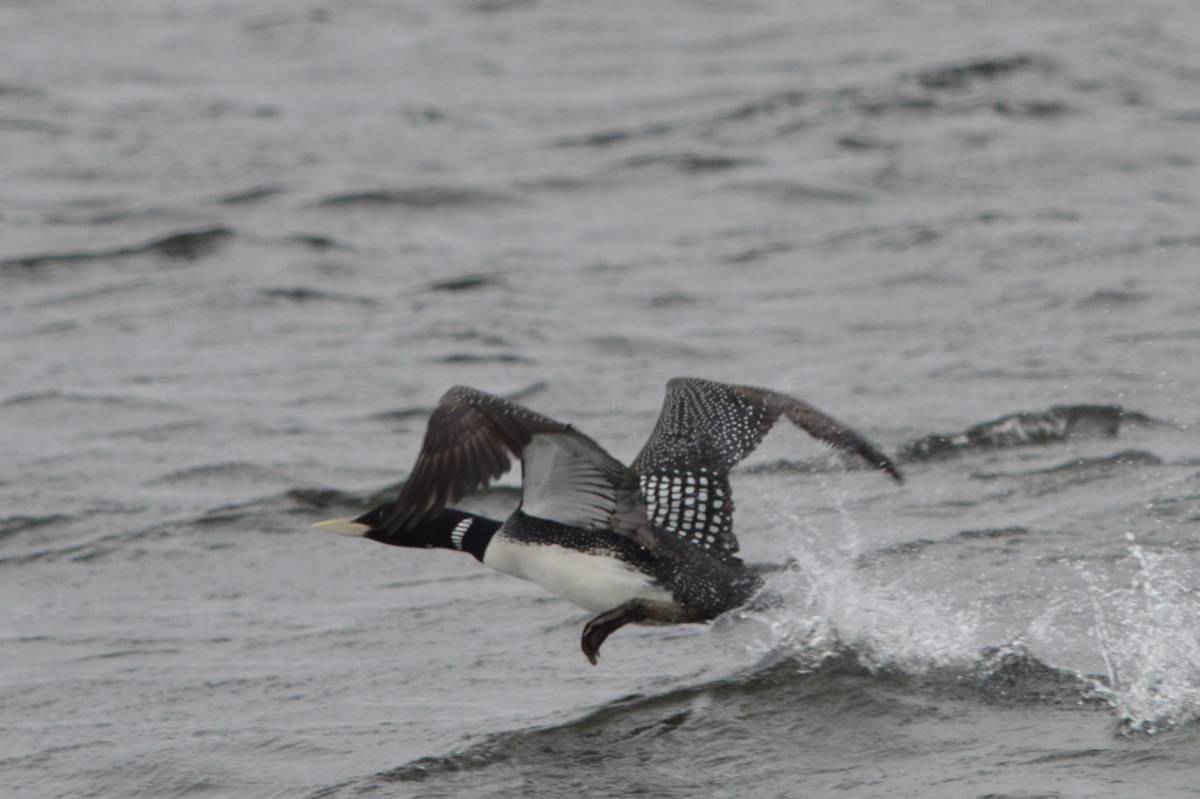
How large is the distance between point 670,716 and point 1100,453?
111 inches

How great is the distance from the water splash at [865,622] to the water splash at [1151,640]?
0.38 metres

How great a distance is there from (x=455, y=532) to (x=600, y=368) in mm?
3629

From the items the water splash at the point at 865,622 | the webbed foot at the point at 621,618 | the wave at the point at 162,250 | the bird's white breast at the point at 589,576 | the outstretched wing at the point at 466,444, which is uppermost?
the outstretched wing at the point at 466,444

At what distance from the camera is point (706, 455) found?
19.8ft

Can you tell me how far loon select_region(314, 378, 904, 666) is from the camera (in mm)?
5707

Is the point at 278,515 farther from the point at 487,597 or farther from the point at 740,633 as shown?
the point at 740,633

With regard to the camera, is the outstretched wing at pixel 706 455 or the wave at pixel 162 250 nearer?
the outstretched wing at pixel 706 455

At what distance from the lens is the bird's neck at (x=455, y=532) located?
6090mm

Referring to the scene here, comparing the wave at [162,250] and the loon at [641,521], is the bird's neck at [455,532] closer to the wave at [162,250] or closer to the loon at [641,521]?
the loon at [641,521]

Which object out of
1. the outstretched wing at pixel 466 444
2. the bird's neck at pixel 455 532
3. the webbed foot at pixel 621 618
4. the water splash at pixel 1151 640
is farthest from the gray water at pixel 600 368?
the outstretched wing at pixel 466 444

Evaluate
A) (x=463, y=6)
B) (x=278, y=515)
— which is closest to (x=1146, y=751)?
(x=278, y=515)

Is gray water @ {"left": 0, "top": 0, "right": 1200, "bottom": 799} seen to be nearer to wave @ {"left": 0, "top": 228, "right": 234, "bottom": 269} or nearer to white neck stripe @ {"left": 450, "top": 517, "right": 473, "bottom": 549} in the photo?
wave @ {"left": 0, "top": 228, "right": 234, "bottom": 269}

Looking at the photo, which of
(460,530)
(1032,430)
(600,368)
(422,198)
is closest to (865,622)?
Result: (460,530)

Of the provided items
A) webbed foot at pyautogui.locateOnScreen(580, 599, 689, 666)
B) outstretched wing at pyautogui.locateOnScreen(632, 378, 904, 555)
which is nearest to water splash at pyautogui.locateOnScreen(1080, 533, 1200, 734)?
outstretched wing at pyautogui.locateOnScreen(632, 378, 904, 555)
